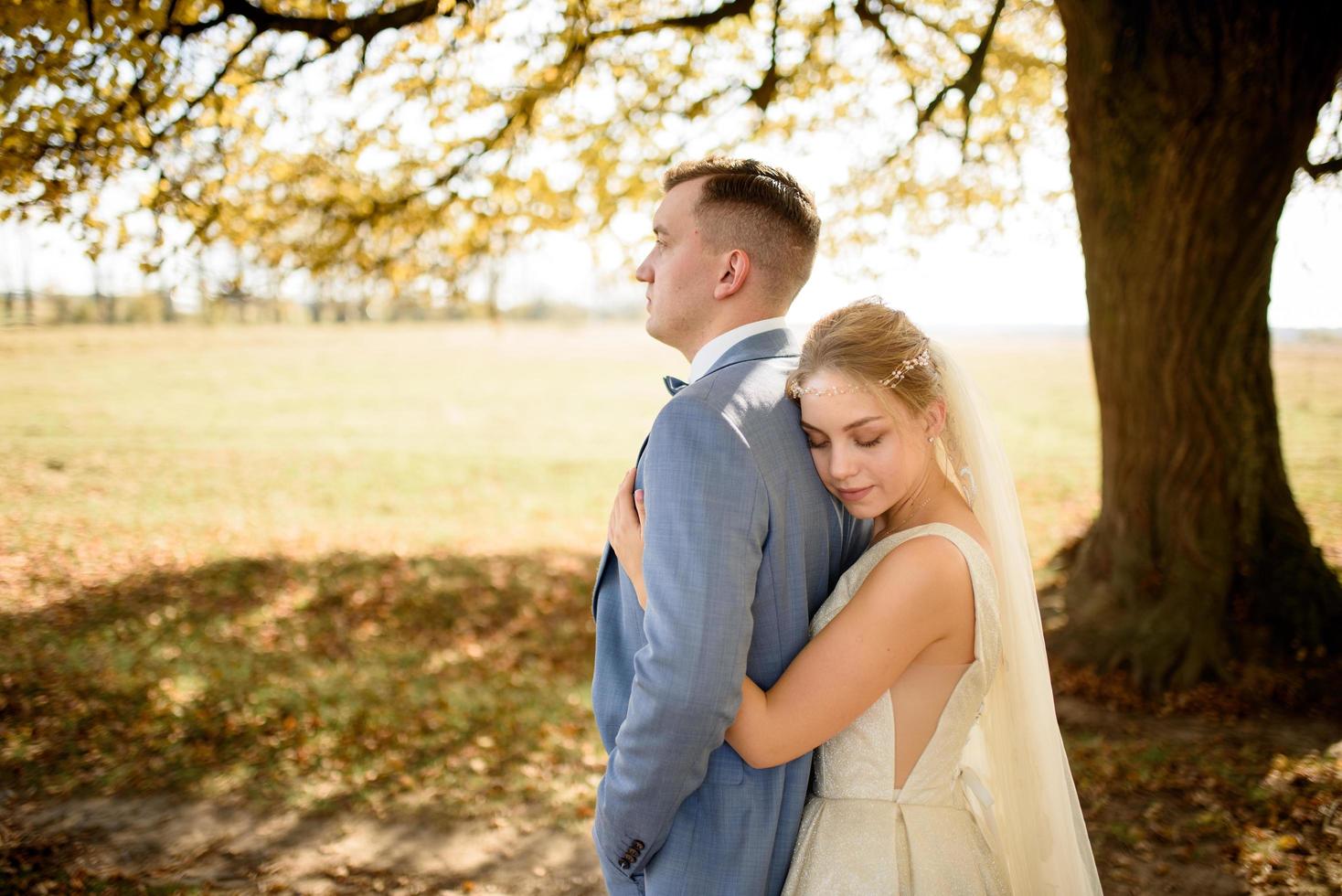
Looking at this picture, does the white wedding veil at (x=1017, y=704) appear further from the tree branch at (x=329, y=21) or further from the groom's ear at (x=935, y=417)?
the tree branch at (x=329, y=21)

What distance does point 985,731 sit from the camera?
2502 mm

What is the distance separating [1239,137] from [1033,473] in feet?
38.6

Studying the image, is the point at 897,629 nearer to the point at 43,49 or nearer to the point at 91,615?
the point at 43,49

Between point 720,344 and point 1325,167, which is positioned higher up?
point 1325,167

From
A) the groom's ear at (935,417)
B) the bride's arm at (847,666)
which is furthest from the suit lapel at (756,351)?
the bride's arm at (847,666)

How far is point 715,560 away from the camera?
1816 mm

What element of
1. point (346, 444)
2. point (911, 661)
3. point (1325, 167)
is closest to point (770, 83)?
point (1325, 167)

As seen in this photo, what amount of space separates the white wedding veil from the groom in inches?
15.8

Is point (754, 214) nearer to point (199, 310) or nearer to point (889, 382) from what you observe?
point (889, 382)

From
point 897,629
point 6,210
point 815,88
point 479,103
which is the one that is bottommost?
point 897,629

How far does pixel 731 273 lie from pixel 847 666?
3.38 feet

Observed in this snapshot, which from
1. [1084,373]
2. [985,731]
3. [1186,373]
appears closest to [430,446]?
[1186,373]

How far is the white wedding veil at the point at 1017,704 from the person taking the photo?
235cm

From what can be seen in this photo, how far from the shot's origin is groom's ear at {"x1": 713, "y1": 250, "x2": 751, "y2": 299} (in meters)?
2.21
